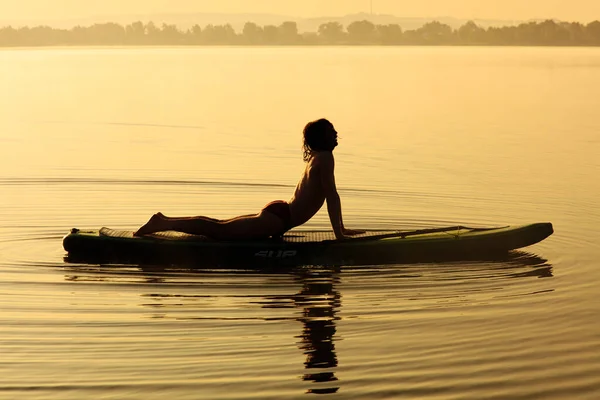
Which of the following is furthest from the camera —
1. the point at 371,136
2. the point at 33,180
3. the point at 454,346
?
the point at 371,136

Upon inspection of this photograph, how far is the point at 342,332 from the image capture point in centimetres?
1010

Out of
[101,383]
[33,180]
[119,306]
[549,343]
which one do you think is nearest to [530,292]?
[549,343]

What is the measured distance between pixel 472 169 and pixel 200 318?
1411cm

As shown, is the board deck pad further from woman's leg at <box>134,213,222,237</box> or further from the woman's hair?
the woman's hair

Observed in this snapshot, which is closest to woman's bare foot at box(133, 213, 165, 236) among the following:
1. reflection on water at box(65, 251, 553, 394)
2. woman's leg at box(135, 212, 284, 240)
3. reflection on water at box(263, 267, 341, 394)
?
woman's leg at box(135, 212, 284, 240)

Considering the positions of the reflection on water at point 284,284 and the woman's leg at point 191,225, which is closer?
the reflection on water at point 284,284

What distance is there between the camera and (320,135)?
12.2 meters

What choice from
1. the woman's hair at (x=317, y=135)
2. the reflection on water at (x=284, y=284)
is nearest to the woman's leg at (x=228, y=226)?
the reflection on water at (x=284, y=284)

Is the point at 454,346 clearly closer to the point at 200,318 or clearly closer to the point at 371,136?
the point at 200,318

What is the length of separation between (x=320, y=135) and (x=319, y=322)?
2.48 meters

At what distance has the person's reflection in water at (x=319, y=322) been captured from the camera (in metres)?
8.89

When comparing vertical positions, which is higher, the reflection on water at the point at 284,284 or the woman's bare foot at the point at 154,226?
the woman's bare foot at the point at 154,226

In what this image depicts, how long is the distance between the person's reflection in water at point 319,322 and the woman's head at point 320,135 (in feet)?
4.39

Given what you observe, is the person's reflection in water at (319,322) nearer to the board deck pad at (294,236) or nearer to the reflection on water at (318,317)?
the reflection on water at (318,317)
